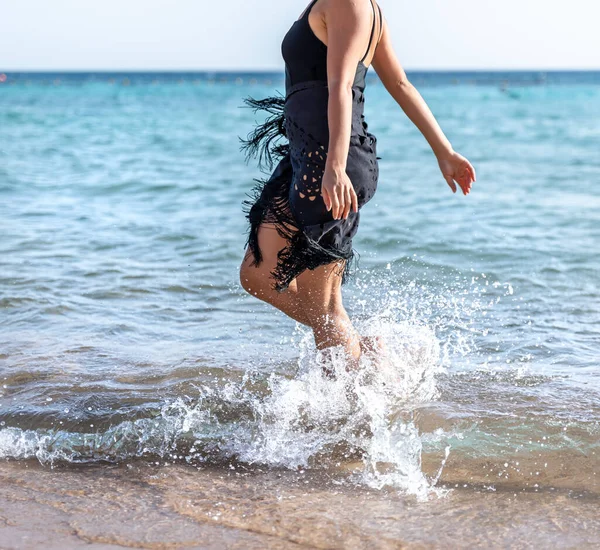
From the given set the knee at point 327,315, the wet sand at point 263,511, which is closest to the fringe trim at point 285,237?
the knee at point 327,315

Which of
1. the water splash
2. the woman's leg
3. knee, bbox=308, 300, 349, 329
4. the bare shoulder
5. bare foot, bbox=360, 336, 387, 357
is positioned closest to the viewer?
the bare shoulder

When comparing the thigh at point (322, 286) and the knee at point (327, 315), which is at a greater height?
the thigh at point (322, 286)

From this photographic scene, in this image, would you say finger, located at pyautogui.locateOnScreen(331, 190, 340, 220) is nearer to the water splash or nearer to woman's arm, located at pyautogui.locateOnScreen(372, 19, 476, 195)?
woman's arm, located at pyautogui.locateOnScreen(372, 19, 476, 195)

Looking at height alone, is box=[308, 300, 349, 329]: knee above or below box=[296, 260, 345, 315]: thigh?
below

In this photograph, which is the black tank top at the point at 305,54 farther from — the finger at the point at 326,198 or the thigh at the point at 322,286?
the thigh at the point at 322,286

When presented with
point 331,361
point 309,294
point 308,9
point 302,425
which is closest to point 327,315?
point 309,294

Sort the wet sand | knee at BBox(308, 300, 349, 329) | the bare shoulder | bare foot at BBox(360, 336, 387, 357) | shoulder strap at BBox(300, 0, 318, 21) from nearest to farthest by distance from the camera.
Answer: the wet sand < the bare shoulder < shoulder strap at BBox(300, 0, 318, 21) < knee at BBox(308, 300, 349, 329) < bare foot at BBox(360, 336, 387, 357)

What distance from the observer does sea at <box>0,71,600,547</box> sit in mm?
3473

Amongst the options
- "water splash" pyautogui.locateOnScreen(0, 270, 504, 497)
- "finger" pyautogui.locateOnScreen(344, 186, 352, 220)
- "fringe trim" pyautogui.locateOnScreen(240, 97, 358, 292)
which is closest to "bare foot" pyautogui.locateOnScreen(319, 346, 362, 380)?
"water splash" pyautogui.locateOnScreen(0, 270, 504, 497)

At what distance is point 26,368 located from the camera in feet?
14.6

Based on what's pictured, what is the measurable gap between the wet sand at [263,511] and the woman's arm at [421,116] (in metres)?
1.30

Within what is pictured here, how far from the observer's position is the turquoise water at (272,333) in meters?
3.63

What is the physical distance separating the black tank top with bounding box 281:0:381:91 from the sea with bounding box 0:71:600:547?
4.49 ft

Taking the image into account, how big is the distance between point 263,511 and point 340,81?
1.63m
